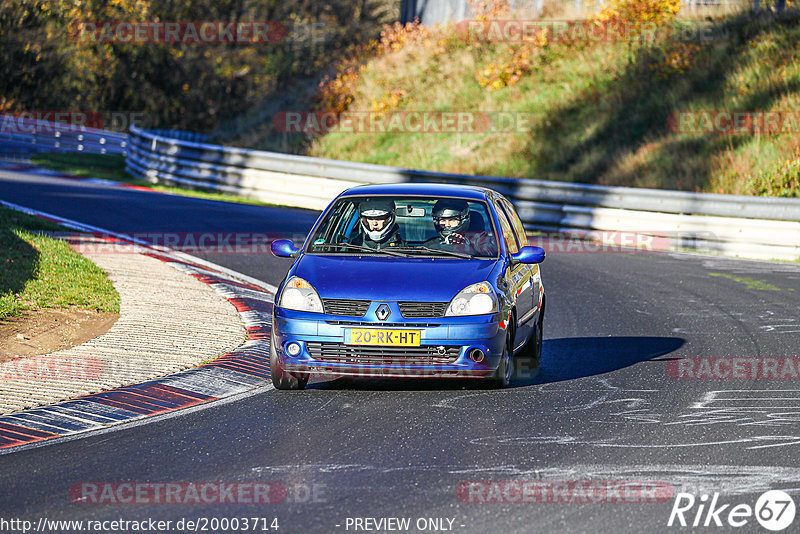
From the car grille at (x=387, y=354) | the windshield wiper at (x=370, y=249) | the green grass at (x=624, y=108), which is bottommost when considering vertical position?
the car grille at (x=387, y=354)

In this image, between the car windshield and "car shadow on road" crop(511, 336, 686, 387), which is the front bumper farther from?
the car windshield

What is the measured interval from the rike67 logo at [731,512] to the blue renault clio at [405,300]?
277 centimetres

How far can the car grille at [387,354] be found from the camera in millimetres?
8344

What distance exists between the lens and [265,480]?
20.7 ft

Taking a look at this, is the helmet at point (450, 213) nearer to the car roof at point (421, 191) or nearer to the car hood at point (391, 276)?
the car roof at point (421, 191)

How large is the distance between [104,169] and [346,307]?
2423cm

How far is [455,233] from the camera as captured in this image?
9.49 meters

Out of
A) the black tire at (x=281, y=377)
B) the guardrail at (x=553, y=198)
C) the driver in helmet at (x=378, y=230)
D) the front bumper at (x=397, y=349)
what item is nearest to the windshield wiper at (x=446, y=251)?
the driver in helmet at (x=378, y=230)

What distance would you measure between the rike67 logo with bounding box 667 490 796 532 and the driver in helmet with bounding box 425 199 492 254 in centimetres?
378

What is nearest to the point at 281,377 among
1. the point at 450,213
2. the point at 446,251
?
the point at 446,251

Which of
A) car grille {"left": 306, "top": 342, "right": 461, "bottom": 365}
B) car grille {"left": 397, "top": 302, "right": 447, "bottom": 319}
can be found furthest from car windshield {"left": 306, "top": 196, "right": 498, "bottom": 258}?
car grille {"left": 306, "top": 342, "right": 461, "bottom": 365}

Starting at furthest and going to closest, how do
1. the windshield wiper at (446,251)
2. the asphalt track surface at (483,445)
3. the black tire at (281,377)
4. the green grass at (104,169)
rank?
the green grass at (104,169) < the windshield wiper at (446,251) < the black tire at (281,377) < the asphalt track surface at (483,445)

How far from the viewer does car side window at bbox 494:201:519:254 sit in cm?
967

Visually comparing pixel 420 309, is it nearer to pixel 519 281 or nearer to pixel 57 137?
pixel 519 281
